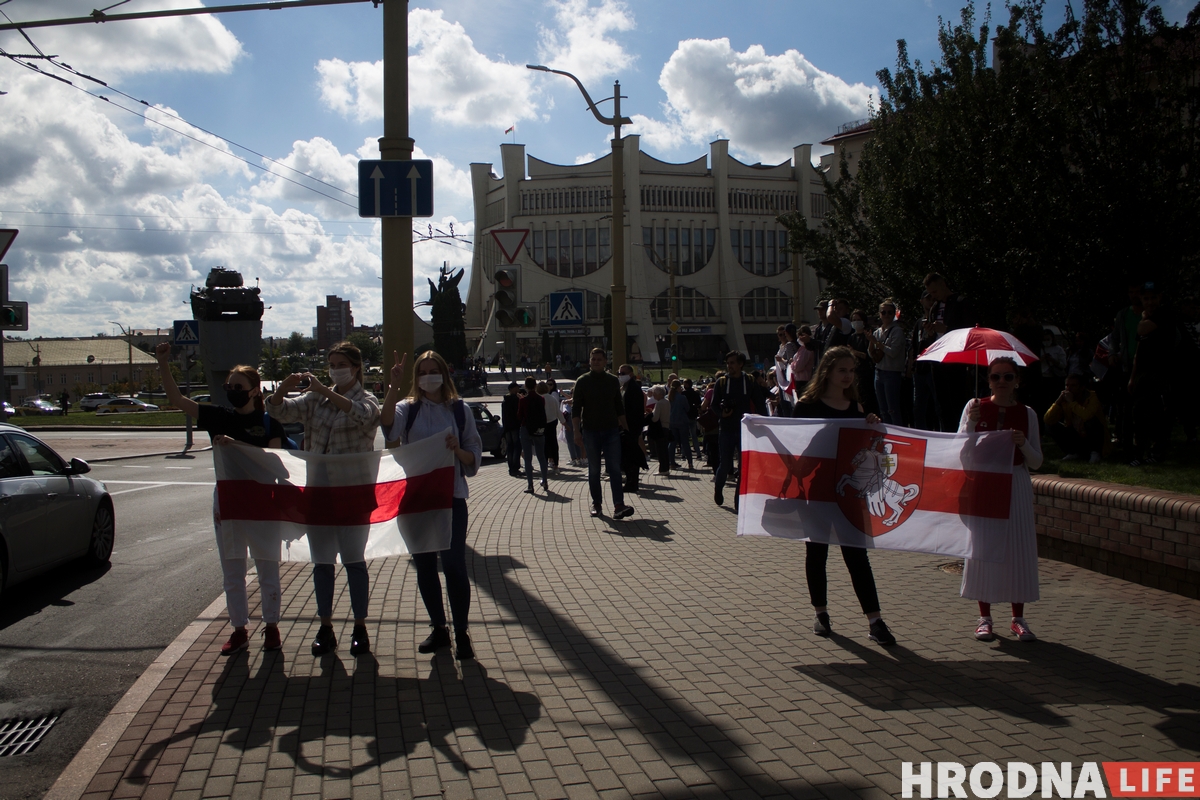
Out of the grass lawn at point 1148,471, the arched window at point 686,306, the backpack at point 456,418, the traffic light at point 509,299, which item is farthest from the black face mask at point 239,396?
the arched window at point 686,306

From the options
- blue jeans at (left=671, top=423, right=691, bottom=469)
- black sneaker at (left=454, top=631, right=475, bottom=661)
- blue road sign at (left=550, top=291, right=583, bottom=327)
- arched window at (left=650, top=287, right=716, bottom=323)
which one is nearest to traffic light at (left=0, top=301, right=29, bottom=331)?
blue road sign at (left=550, top=291, right=583, bottom=327)

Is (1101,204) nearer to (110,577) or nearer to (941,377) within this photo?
(941,377)

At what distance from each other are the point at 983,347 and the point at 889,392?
18.5ft

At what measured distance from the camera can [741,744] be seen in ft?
13.7

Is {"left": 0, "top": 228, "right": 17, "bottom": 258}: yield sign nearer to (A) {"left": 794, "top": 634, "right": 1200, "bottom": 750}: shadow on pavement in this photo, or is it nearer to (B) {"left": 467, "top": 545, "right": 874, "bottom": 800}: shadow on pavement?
(B) {"left": 467, "top": 545, "right": 874, "bottom": 800}: shadow on pavement

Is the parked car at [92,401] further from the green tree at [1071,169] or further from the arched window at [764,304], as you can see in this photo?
the green tree at [1071,169]

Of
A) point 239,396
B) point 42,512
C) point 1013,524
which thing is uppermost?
point 239,396

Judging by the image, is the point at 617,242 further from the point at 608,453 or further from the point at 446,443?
the point at 446,443

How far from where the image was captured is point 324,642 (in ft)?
18.7

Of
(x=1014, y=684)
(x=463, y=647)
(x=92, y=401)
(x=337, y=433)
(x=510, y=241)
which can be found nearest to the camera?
(x=1014, y=684)

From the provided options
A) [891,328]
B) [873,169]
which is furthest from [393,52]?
[873,169]

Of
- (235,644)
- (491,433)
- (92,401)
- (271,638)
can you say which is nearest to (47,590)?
(235,644)

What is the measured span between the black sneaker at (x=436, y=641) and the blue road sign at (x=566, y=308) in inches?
423

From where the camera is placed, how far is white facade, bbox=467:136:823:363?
102m
